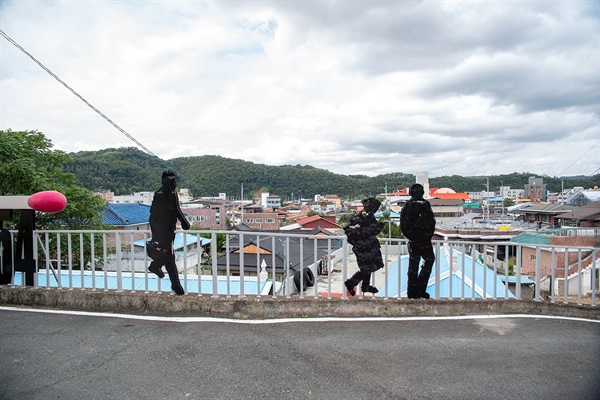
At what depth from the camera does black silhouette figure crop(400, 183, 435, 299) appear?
501cm

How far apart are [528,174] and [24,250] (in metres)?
85.4

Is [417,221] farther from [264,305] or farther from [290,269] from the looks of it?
[290,269]

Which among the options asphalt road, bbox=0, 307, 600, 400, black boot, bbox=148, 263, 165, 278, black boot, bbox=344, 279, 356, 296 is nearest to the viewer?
asphalt road, bbox=0, 307, 600, 400

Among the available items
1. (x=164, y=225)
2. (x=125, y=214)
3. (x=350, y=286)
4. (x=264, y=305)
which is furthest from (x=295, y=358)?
→ (x=125, y=214)

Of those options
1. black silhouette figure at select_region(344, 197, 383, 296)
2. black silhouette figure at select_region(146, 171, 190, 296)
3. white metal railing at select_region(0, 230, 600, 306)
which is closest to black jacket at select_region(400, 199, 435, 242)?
white metal railing at select_region(0, 230, 600, 306)

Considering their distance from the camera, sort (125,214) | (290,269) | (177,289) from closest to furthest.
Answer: (177,289) → (290,269) → (125,214)

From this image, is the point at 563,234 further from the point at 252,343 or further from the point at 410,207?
the point at 252,343

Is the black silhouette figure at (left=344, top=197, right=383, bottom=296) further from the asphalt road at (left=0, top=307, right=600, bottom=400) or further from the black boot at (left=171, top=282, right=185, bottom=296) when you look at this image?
the black boot at (left=171, top=282, right=185, bottom=296)

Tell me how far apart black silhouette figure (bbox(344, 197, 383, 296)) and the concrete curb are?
0.38 meters

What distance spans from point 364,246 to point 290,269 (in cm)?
695

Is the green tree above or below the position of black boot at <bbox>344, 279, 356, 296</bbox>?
above

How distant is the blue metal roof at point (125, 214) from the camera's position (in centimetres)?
2702

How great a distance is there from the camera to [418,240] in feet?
16.8

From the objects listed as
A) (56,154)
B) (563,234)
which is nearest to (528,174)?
(563,234)
